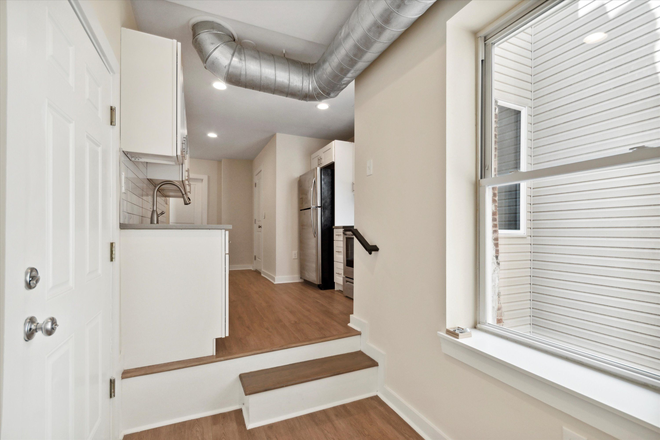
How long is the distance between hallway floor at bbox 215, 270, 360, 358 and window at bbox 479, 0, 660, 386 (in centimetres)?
130

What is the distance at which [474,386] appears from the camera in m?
1.41

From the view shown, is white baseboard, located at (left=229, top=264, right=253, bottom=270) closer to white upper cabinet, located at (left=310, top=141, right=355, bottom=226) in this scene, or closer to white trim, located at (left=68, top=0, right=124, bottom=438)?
white upper cabinet, located at (left=310, top=141, right=355, bottom=226)

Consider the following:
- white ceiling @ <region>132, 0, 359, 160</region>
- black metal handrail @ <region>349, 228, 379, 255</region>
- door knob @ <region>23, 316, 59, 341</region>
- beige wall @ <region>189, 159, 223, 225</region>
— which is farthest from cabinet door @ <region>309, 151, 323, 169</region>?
door knob @ <region>23, 316, 59, 341</region>

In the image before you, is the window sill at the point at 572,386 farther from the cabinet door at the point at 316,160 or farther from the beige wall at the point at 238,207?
the beige wall at the point at 238,207

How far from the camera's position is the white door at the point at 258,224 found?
6.01 metres

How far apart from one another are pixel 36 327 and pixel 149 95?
1.50m

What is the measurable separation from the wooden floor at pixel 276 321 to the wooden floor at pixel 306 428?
1.07 feet

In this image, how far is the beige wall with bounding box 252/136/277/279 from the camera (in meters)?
5.07

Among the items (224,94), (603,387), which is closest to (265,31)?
(224,94)

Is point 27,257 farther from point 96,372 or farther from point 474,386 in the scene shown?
point 474,386

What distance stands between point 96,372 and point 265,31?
7.84 feet

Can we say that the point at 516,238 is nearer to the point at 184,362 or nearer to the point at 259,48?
the point at 184,362

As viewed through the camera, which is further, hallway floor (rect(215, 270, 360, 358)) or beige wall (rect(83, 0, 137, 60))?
hallway floor (rect(215, 270, 360, 358))

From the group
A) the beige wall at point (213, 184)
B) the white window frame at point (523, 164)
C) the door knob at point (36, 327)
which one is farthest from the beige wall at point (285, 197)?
the door knob at point (36, 327)
